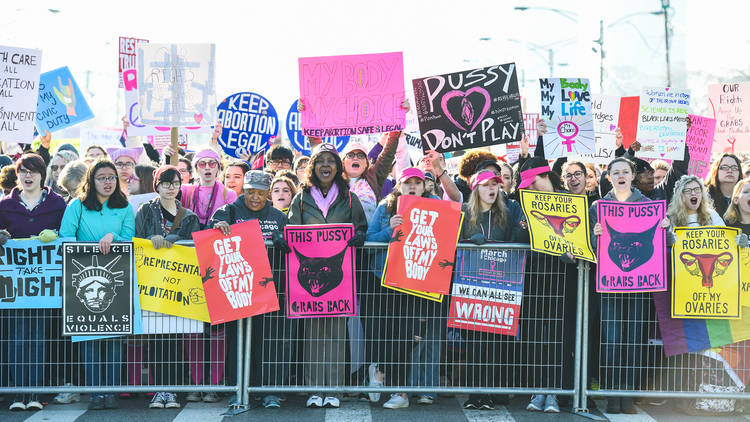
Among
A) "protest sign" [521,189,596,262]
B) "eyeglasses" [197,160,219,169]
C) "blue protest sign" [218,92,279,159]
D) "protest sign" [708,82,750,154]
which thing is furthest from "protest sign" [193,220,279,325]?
"protest sign" [708,82,750,154]

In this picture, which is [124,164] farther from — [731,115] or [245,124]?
[731,115]

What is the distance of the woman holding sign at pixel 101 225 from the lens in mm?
6926

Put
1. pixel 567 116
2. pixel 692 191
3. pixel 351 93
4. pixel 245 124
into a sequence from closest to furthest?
pixel 692 191 → pixel 351 93 → pixel 567 116 → pixel 245 124

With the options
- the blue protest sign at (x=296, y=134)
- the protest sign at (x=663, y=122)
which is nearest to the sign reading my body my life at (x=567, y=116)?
the protest sign at (x=663, y=122)

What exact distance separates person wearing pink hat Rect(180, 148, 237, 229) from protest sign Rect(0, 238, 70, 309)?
1.65 metres

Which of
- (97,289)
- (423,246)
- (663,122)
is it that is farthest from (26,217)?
(663,122)

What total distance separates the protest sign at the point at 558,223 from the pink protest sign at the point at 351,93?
8.34ft

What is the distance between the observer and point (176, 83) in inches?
401

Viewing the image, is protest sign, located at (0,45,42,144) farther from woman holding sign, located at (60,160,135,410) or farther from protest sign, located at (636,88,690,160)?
protest sign, located at (636,88,690,160)

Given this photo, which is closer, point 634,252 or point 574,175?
point 634,252

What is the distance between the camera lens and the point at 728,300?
6.95 meters

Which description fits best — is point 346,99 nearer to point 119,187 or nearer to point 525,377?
point 119,187

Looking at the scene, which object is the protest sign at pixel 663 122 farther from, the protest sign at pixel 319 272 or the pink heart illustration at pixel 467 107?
the protest sign at pixel 319 272

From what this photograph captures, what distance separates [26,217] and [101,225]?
67 centimetres
